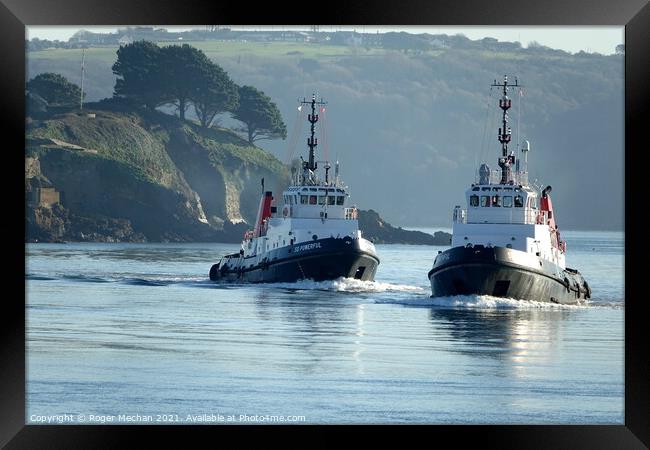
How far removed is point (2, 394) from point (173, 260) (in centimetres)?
6658

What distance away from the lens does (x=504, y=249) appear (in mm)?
40531

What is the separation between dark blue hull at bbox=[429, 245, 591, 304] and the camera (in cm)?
4044

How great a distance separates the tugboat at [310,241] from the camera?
170 feet

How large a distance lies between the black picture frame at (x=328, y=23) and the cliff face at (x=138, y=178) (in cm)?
10089

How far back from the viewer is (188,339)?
31938 millimetres

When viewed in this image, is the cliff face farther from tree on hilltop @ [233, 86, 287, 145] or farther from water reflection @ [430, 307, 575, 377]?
water reflection @ [430, 307, 575, 377]

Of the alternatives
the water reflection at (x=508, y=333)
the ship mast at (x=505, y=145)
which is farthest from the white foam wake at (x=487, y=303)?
the ship mast at (x=505, y=145)

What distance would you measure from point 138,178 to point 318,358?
109633mm

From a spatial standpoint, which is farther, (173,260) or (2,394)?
(173,260)

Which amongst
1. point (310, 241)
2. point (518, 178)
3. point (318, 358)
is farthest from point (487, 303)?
point (318, 358)

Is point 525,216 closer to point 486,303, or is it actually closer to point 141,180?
point 486,303

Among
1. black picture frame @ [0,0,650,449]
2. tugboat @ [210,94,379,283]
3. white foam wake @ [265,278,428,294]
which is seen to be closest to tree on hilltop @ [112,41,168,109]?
tugboat @ [210,94,379,283]

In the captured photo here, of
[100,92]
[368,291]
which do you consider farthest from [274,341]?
[100,92]

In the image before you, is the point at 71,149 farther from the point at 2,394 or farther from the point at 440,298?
the point at 2,394
